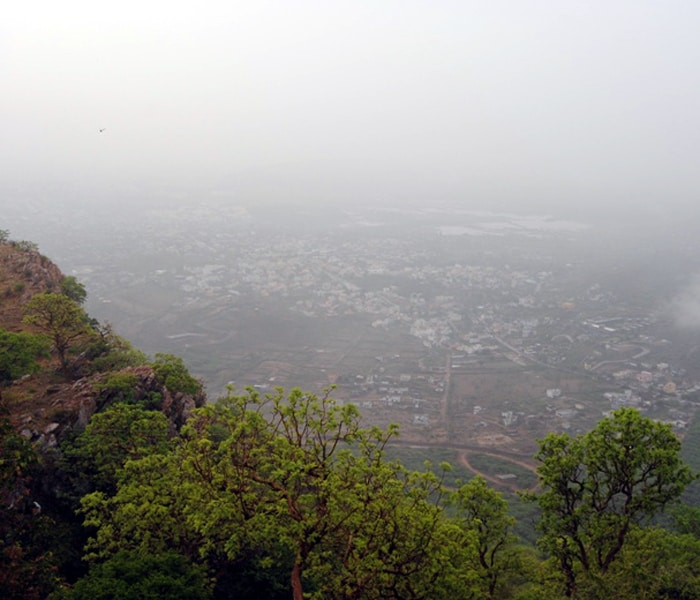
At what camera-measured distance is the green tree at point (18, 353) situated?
20.4 metres

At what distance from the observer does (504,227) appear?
19238cm

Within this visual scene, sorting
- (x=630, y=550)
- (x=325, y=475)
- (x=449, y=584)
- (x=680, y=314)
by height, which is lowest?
(x=680, y=314)

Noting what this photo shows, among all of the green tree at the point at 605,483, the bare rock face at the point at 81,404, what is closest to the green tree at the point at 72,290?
the bare rock face at the point at 81,404

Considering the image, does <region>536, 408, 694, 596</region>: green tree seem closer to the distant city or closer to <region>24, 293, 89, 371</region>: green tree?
<region>24, 293, 89, 371</region>: green tree

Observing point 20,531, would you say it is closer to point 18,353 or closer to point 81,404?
point 81,404

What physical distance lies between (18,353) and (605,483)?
21467 mm

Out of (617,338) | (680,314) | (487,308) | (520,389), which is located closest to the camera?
(520,389)

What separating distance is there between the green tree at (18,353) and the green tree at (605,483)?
19.5 metres

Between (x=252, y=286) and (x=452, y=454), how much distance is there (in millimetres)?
67228

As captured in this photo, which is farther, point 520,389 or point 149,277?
point 149,277

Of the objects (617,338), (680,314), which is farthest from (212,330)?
(680,314)

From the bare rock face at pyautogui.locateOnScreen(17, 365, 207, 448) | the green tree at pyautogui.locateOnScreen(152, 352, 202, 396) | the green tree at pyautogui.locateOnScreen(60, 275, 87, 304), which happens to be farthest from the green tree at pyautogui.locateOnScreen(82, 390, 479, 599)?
the green tree at pyautogui.locateOnScreen(60, 275, 87, 304)

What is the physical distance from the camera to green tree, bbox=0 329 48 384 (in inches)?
804

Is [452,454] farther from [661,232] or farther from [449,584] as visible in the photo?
[661,232]
